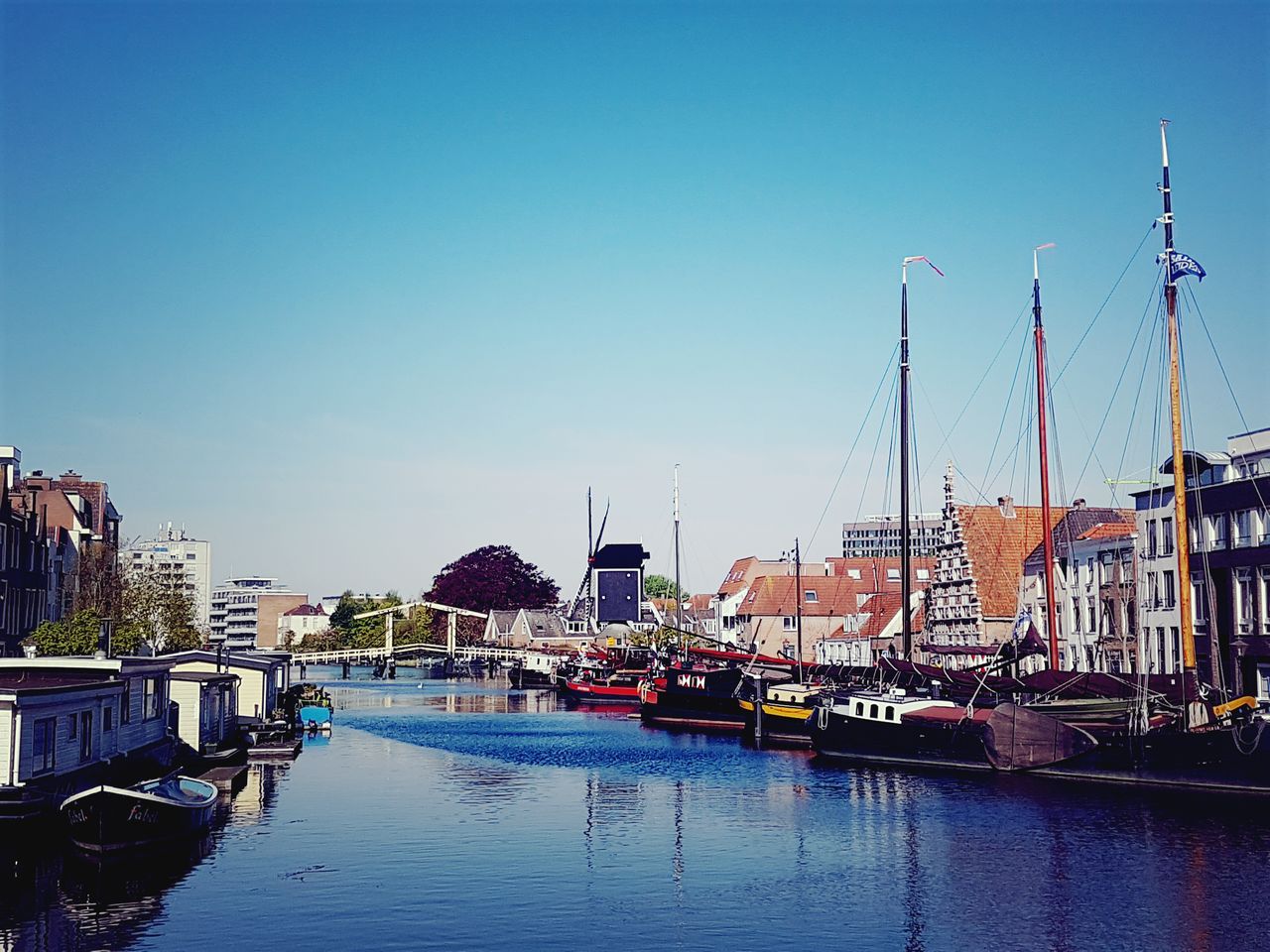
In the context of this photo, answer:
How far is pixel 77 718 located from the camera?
154 feet

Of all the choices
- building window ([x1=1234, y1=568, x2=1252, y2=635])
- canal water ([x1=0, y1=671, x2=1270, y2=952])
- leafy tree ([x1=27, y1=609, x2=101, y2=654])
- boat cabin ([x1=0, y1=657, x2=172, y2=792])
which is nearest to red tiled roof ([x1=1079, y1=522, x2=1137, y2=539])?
building window ([x1=1234, y1=568, x2=1252, y2=635])

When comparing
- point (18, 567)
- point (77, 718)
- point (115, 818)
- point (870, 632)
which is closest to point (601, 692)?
point (870, 632)

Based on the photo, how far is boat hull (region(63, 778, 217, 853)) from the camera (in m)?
41.8

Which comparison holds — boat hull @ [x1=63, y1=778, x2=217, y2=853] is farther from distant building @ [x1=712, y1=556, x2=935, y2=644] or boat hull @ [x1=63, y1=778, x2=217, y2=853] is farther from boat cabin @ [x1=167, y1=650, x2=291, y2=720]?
distant building @ [x1=712, y1=556, x2=935, y2=644]

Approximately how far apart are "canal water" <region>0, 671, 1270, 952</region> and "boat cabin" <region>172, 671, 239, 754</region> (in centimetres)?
333

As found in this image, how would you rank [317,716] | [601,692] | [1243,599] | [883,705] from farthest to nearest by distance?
[601,692] → [317,716] → [1243,599] → [883,705]

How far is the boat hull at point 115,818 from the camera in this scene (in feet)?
137

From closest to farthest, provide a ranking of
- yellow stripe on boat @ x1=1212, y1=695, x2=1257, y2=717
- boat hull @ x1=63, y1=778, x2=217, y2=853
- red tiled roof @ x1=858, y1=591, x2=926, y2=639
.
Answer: boat hull @ x1=63, y1=778, x2=217, y2=853 < yellow stripe on boat @ x1=1212, y1=695, x2=1257, y2=717 < red tiled roof @ x1=858, y1=591, x2=926, y2=639

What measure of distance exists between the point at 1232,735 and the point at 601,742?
44611 mm

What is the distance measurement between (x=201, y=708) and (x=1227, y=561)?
56029 millimetres

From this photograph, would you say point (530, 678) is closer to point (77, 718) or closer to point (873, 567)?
point (873, 567)

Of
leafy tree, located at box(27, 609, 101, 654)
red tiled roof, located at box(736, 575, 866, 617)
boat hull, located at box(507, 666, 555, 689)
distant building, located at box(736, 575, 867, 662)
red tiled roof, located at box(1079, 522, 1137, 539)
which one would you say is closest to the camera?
leafy tree, located at box(27, 609, 101, 654)

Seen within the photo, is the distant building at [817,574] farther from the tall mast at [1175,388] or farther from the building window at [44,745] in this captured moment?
the building window at [44,745]

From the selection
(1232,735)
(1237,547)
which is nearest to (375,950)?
(1232,735)
